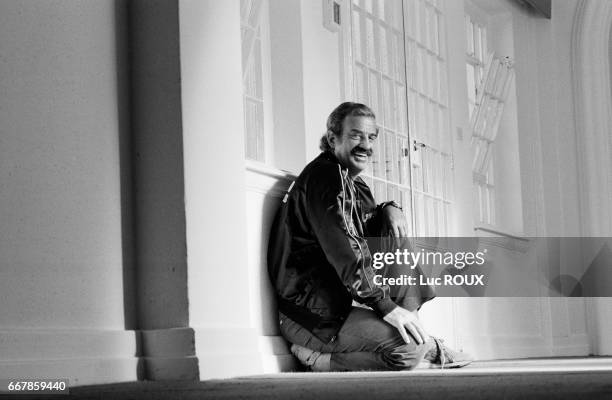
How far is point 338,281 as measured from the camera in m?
3.98

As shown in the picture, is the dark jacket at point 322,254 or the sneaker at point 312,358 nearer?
the dark jacket at point 322,254

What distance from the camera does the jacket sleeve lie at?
380cm

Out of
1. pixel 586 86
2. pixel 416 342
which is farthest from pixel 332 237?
pixel 586 86

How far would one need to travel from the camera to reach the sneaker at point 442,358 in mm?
4070

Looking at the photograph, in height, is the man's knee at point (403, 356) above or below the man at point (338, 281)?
below

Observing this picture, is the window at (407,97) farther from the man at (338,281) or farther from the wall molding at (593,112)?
the wall molding at (593,112)

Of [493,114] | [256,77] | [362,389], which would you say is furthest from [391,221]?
[493,114]

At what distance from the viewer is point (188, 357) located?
10.2 feet

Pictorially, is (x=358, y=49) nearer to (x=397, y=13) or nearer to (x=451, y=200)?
(x=397, y=13)

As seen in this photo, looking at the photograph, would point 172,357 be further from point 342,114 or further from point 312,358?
point 342,114

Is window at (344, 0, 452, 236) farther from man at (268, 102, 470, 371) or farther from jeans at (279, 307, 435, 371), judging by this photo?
jeans at (279, 307, 435, 371)

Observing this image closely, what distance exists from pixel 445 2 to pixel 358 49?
1.37 m

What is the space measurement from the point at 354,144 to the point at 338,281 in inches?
21.6

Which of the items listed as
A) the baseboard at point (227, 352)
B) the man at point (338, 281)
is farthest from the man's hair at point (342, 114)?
the baseboard at point (227, 352)
